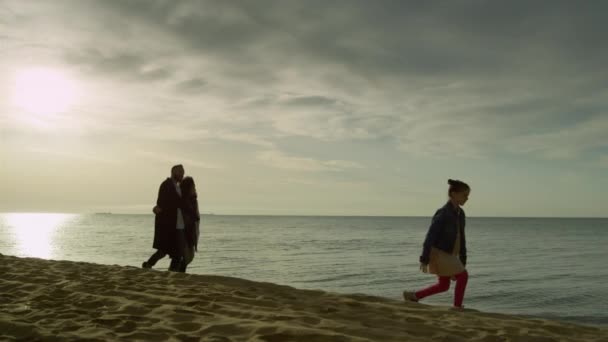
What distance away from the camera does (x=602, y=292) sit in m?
14.8

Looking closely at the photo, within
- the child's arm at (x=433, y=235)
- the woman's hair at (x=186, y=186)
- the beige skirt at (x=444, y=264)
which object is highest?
the woman's hair at (x=186, y=186)

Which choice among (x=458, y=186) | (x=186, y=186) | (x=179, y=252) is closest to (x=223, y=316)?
(x=458, y=186)

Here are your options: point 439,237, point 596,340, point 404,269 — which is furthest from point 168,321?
point 404,269

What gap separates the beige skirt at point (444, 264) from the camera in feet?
21.7

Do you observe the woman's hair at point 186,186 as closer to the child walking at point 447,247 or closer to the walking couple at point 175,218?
the walking couple at point 175,218

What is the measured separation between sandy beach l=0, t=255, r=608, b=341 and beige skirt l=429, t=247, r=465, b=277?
0.61 meters

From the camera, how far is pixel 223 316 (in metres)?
4.91

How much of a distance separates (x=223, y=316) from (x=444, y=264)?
10.9 feet

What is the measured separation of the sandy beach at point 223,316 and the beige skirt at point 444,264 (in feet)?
1.99

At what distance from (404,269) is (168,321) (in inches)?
672

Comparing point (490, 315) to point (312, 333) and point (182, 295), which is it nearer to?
point (312, 333)

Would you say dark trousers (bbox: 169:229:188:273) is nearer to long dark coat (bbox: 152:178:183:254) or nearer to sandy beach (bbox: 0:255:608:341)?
long dark coat (bbox: 152:178:183:254)

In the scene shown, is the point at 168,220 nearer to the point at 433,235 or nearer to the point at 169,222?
the point at 169,222

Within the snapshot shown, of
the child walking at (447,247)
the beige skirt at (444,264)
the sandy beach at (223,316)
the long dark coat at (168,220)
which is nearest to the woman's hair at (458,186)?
the child walking at (447,247)
